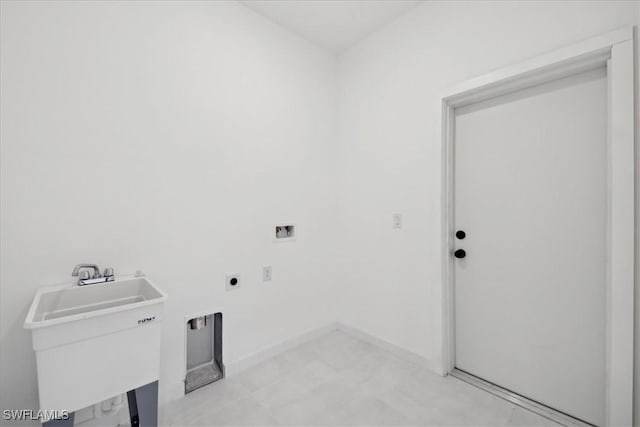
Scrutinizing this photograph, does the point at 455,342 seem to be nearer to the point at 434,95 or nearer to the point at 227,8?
the point at 434,95

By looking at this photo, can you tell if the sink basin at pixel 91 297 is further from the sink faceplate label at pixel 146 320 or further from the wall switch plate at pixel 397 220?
the wall switch plate at pixel 397 220

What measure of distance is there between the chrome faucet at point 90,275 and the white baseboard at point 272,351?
103 centimetres

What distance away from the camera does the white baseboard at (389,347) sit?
7.19 ft

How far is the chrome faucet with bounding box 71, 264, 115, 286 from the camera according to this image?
4.83 ft

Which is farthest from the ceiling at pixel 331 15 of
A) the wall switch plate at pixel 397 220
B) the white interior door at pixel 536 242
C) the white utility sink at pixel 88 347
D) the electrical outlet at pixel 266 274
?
the white utility sink at pixel 88 347

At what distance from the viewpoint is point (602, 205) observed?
61.0 inches

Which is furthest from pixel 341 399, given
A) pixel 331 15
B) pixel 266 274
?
pixel 331 15

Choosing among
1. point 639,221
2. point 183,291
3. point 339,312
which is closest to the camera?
point 639,221

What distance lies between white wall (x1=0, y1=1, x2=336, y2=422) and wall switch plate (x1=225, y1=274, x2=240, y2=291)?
0.24 feet

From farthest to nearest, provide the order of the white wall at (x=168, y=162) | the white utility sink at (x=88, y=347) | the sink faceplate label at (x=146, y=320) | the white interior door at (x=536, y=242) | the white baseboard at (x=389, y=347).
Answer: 1. the white baseboard at (x=389, y=347)
2. the white interior door at (x=536, y=242)
3. the white wall at (x=168, y=162)
4. the sink faceplate label at (x=146, y=320)
5. the white utility sink at (x=88, y=347)

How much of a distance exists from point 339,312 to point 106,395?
1999mm

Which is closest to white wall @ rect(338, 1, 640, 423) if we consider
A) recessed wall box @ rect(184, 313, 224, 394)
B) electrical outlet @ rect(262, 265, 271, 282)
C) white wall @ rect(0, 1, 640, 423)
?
white wall @ rect(0, 1, 640, 423)

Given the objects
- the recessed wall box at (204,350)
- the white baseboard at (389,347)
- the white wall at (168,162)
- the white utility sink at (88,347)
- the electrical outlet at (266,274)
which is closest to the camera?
the white utility sink at (88,347)

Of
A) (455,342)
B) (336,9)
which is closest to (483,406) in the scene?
(455,342)
